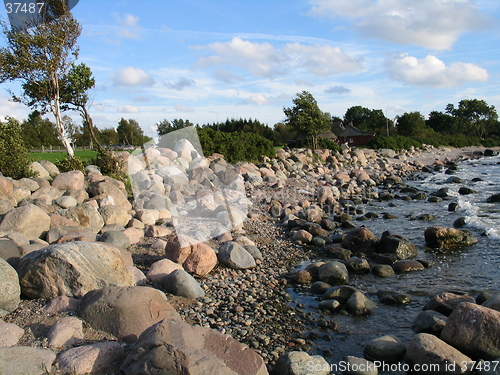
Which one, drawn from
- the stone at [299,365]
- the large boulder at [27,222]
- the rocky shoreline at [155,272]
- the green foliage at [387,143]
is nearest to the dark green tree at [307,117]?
the green foliage at [387,143]

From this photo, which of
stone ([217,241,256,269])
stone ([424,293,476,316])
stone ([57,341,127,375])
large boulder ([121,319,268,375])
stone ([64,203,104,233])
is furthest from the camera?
stone ([64,203,104,233])

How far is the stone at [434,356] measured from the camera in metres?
4.66

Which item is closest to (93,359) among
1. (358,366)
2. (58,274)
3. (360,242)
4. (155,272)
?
(58,274)

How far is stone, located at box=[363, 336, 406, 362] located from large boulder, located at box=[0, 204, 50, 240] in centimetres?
712

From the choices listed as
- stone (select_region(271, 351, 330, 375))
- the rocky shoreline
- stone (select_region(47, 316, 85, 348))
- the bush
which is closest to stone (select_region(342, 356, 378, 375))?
the rocky shoreline

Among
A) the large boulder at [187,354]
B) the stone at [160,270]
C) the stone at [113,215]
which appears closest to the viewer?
the large boulder at [187,354]

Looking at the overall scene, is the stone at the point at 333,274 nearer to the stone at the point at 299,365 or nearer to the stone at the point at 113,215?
the stone at the point at 299,365

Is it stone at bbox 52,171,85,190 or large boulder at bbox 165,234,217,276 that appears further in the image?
stone at bbox 52,171,85,190

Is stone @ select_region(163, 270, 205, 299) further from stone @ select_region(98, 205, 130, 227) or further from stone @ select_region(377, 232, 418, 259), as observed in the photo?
stone @ select_region(377, 232, 418, 259)

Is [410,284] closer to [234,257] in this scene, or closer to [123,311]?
[234,257]

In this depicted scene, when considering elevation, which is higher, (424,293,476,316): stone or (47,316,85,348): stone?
(47,316,85,348): stone

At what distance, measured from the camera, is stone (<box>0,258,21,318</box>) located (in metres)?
5.22

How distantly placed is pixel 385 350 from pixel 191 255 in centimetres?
415

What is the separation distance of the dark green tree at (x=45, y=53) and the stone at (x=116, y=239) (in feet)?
35.1
